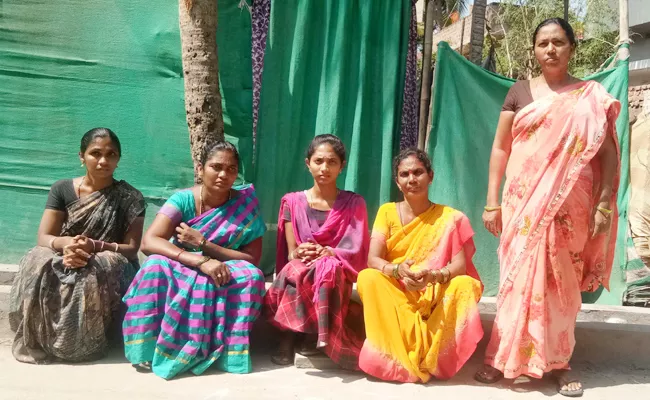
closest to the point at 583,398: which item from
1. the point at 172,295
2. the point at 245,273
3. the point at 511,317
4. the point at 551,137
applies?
the point at 511,317

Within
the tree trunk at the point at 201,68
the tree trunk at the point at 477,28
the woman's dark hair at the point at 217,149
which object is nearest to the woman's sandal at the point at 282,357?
the woman's dark hair at the point at 217,149

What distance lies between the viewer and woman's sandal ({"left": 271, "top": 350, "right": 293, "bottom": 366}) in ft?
10.3

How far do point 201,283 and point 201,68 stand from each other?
161cm

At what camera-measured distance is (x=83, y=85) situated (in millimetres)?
4172

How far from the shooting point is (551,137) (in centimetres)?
297

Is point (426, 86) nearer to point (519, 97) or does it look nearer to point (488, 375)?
point (519, 97)

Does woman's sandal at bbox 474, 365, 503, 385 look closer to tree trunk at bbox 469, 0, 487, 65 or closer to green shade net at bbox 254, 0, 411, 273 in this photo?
green shade net at bbox 254, 0, 411, 273

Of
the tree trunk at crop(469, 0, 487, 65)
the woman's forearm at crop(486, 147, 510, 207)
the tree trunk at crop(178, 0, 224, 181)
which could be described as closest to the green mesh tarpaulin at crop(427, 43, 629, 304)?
the woman's forearm at crop(486, 147, 510, 207)

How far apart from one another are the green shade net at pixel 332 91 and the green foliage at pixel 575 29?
440 inches

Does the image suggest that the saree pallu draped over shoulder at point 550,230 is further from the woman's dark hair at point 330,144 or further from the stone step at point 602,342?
the woman's dark hair at point 330,144

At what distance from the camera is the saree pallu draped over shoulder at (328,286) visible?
2.98m

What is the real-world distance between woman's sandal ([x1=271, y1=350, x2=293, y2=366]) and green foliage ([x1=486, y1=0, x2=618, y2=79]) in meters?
12.9

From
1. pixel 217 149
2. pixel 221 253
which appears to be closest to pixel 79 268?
pixel 221 253

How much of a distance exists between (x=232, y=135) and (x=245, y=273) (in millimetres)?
1444
